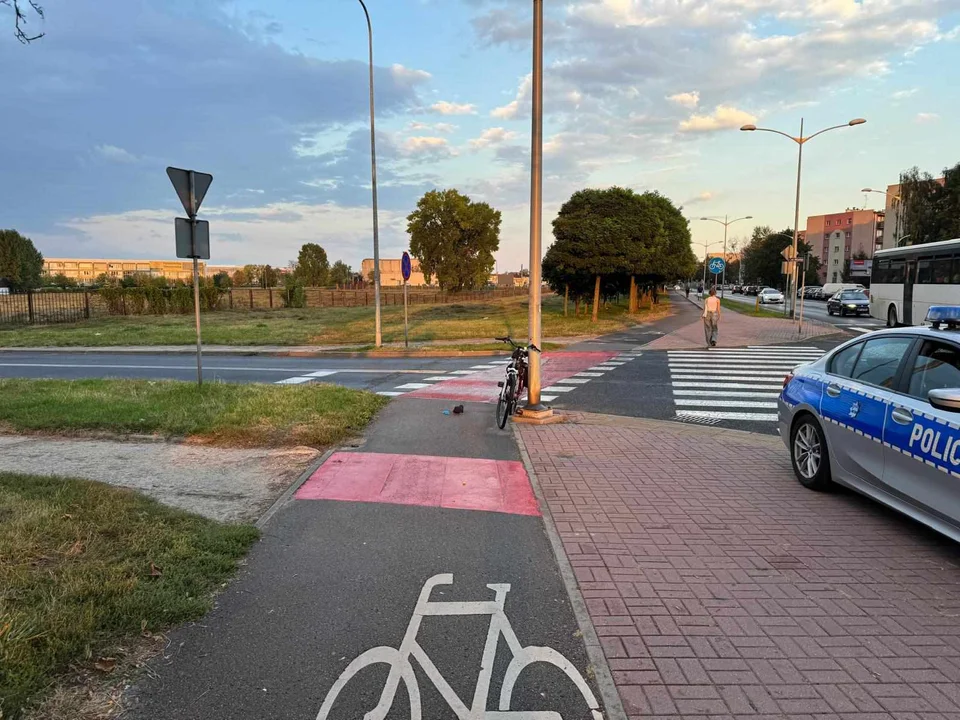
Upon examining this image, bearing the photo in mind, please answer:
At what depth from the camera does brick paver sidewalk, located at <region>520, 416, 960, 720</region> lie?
9.17 feet

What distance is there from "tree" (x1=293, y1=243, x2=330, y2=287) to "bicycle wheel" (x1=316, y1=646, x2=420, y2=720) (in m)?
87.8

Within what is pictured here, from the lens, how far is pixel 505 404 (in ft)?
28.5

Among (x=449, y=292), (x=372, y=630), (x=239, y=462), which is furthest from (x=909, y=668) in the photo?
(x=449, y=292)

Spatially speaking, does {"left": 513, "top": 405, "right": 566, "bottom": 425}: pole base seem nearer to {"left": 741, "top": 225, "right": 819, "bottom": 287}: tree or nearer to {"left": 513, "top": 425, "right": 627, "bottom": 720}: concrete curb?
{"left": 513, "top": 425, "right": 627, "bottom": 720}: concrete curb

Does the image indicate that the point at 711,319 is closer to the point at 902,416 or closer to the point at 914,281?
the point at 914,281

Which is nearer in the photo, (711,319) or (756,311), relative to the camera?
(711,319)

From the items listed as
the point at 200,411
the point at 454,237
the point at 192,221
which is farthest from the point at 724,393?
the point at 454,237

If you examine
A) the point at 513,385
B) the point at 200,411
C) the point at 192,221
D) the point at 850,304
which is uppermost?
the point at 192,221

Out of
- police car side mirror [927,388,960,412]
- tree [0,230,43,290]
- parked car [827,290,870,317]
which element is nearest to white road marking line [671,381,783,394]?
police car side mirror [927,388,960,412]

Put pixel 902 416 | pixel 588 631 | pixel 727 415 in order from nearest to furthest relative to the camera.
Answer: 1. pixel 588 631
2. pixel 902 416
3. pixel 727 415

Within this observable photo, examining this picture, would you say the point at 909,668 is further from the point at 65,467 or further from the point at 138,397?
the point at 138,397

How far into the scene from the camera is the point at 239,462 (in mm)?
6668

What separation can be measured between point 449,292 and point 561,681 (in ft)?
196

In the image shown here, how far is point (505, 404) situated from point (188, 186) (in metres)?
5.58
